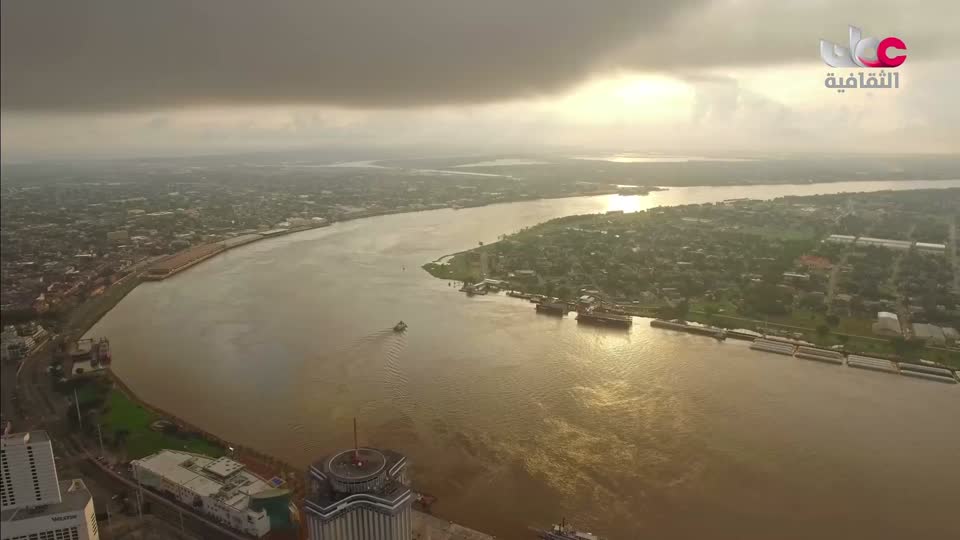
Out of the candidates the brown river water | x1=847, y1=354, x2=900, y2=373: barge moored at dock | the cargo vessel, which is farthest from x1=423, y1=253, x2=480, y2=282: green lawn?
x1=847, y1=354, x2=900, y2=373: barge moored at dock

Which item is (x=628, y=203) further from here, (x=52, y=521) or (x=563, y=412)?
(x=52, y=521)

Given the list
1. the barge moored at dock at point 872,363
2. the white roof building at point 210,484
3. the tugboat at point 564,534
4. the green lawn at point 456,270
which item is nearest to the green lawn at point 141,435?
the white roof building at point 210,484

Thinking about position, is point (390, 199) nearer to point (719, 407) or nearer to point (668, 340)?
point (668, 340)

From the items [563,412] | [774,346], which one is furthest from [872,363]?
[563,412]

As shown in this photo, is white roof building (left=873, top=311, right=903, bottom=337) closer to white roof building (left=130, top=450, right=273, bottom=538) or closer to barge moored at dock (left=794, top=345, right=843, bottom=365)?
barge moored at dock (left=794, top=345, right=843, bottom=365)

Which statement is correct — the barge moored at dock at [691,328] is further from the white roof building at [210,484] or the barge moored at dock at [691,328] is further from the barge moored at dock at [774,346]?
the white roof building at [210,484]
